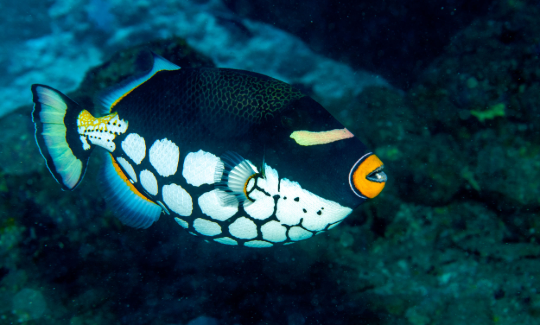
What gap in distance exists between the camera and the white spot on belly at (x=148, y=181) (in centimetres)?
217

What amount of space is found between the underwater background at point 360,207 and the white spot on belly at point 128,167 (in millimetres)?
1520

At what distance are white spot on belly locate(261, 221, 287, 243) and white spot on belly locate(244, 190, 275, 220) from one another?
87mm

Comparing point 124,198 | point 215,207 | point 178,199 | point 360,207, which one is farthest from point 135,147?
point 360,207

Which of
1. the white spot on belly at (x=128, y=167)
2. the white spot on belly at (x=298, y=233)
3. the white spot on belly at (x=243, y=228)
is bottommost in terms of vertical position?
the white spot on belly at (x=128, y=167)

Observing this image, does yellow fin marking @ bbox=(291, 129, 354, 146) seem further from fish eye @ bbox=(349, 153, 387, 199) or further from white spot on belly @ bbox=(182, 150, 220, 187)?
white spot on belly @ bbox=(182, 150, 220, 187)

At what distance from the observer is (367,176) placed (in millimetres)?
1603

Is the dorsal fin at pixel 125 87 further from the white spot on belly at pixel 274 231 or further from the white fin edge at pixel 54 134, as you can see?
the white spot on belly at pixel 274 231

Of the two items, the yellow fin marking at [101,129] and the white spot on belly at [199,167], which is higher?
the white spot on belly at [199,167]

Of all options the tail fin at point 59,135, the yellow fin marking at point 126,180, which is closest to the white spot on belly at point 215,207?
the yellow fin marking at point 126,180

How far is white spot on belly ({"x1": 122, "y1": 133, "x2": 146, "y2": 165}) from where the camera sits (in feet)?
6.93

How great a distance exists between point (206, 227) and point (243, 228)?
1.14 ft

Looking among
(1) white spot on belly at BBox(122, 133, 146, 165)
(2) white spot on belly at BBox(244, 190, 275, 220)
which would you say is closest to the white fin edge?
(1) white spot on belly at BBox(122, 133, 146, 165)

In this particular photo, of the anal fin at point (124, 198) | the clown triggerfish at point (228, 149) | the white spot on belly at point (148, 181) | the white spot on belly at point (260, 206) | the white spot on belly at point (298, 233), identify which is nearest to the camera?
the clown triggerfish at point (228, 149)

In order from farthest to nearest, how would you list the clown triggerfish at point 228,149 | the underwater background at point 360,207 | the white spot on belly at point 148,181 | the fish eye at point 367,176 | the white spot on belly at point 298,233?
the underwater background at point 360,207, the white spot on belly at point 148,181, the white spot on belly at point 298,233, the clown triggerfish at point 228,149, the fish eye at point 367,176
